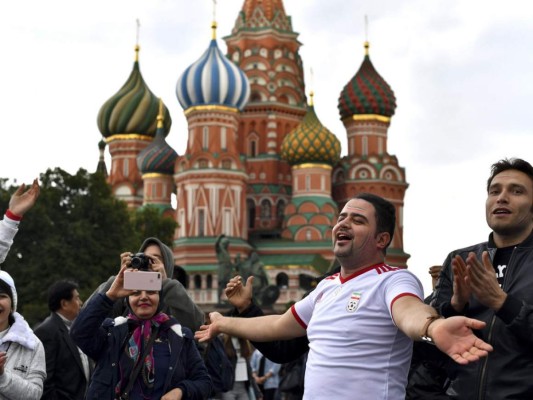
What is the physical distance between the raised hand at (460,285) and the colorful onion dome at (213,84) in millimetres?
42085

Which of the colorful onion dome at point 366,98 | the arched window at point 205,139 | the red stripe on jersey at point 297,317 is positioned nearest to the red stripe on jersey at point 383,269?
the red stripe on jersey at point 297,317

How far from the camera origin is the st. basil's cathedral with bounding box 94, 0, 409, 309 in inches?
1763

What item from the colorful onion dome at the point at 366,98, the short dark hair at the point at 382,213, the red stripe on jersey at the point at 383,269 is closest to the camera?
the red stripe on jersey at the point at 383,269

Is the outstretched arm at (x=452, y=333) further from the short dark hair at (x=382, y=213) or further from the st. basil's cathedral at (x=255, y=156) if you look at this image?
the st. basil's cathedral at (x=255, y=156)

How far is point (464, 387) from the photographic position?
147 inches

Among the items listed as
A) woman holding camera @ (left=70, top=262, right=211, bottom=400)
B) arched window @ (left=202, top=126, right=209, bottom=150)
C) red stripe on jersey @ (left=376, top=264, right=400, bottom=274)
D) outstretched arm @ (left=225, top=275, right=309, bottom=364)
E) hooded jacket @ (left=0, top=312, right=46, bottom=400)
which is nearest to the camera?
red stripe on jersey @ (left=376, top=264, right=400, bottom=274)

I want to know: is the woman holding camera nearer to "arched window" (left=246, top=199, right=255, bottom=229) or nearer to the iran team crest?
the iran team crest

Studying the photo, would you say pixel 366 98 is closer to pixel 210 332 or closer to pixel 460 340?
pixel 210 332

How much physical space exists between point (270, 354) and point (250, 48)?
4687 centimetres

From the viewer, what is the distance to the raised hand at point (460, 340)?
2.95 metres

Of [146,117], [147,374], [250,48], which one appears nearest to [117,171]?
[146,117]

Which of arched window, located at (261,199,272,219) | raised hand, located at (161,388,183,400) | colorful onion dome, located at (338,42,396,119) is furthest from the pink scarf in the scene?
colorful onion dome, located at (338,42,396,119)

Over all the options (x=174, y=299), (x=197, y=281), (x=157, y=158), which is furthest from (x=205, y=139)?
(x=174, y=299)

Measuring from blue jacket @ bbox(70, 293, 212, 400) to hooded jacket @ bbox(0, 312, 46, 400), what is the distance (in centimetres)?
59
